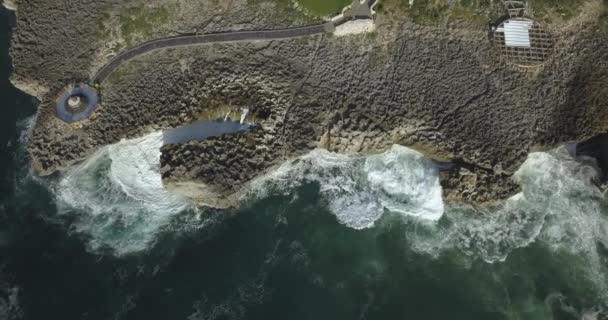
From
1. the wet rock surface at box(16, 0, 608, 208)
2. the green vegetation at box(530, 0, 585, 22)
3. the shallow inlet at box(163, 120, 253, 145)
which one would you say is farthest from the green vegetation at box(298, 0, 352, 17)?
the green vegetation at box(530, 0, 585, 22)

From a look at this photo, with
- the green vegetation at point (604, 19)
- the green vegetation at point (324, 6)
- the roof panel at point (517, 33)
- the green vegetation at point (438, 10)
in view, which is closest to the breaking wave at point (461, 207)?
the roof panel at point (517, 33)

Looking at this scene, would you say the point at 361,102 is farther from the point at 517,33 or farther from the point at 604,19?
the point at 604,19

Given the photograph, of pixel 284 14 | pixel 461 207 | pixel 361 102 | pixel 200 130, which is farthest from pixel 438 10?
pixel 200 130

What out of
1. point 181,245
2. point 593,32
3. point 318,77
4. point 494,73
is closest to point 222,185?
point 181,245

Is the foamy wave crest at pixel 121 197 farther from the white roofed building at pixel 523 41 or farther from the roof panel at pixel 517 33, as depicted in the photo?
the roof panel at pixel 517 33

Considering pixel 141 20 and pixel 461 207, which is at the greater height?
pixel 141 20

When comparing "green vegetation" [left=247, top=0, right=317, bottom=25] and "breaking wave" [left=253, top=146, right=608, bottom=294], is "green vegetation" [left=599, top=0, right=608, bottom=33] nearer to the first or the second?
"breaking wave" [left=253, top=146, right=608, bottom=294]

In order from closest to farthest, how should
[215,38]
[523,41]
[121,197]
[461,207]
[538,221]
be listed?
1. [538,221]
2. [461,207]
3. [121,197]
4. [523,41]
5. [215,38]
